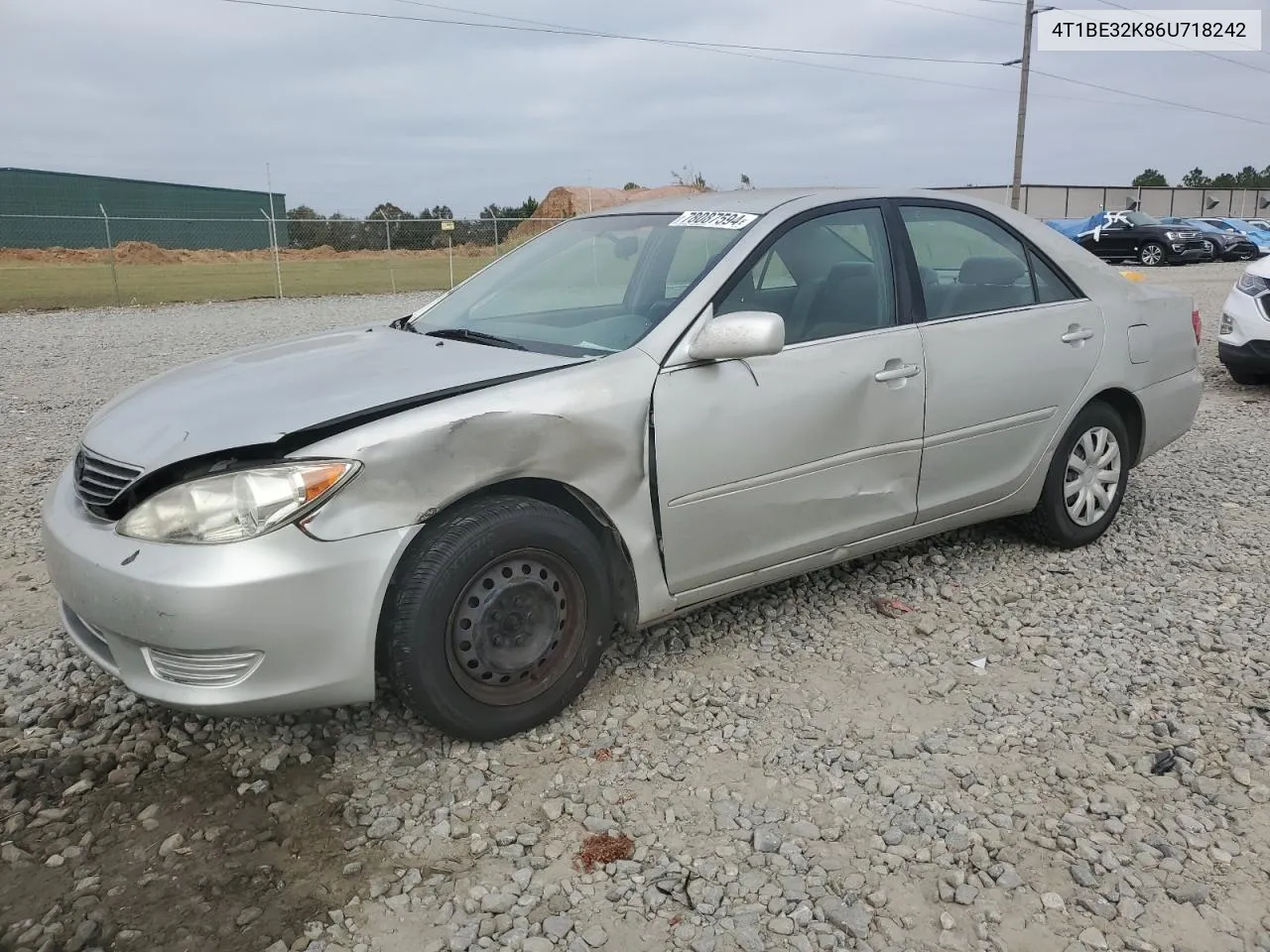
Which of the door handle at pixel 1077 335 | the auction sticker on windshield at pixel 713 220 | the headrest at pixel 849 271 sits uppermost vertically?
the auction sticker on windshield at pixel 713 220

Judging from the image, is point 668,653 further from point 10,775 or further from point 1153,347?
point 1153,347

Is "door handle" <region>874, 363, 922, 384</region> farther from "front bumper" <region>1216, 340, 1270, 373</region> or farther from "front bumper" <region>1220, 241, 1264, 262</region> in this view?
"front bumper" <region>1220, 241, 1264, 262</region>

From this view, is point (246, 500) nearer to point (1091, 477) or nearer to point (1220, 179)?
point (1091, 477)

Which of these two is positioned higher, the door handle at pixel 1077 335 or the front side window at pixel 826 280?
the front side window at pixel 826 280

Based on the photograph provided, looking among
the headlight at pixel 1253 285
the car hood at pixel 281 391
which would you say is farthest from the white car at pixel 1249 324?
the car hood at pixel 281 391

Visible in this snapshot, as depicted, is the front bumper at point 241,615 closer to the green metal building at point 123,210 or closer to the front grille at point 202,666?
the front grille at point 202,666

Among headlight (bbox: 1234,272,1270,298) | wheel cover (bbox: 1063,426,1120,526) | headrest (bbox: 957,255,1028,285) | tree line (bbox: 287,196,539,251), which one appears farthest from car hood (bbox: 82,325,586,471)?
tree line (bbox: 287,196,539,251)

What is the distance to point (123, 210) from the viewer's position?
4819 centimetres

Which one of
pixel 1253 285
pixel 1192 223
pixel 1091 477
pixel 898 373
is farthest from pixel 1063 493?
pixel 1192 223

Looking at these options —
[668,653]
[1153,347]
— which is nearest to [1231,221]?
[1153,347]

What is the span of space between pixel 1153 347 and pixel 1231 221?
3567 cm

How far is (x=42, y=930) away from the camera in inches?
89.0

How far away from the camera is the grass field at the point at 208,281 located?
2133cm

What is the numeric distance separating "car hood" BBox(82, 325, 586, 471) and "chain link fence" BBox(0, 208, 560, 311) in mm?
16816
